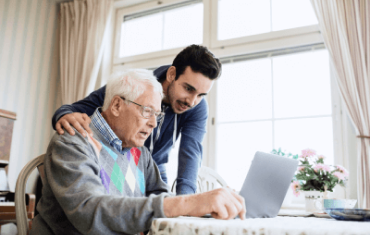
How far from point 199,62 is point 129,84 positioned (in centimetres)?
43

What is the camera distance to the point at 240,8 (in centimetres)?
312

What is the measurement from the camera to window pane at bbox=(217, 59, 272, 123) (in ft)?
9.39

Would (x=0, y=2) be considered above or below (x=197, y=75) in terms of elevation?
above

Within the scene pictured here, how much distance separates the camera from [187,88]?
153 cm

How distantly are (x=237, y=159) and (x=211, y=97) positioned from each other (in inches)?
24.5

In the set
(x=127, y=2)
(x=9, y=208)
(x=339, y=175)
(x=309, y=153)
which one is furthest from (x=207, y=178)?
(x=127, y=2)

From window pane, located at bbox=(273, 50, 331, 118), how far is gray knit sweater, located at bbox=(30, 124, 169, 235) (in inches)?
71.5

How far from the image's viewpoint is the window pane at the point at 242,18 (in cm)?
297

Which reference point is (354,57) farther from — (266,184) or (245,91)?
(266,184)

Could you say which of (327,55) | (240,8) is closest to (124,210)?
(327,55)

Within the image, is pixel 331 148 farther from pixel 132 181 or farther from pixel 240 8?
pixel 132 181

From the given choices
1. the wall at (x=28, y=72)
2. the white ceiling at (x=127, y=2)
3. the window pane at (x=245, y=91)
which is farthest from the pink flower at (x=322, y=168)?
the wall at (x=28, y=72)

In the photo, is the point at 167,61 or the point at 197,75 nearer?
the point at 197,75

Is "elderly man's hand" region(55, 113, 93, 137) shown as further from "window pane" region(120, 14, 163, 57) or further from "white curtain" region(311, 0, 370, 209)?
"window pane" region(120, 14, 163, 57)
